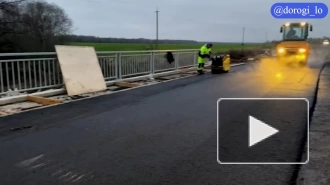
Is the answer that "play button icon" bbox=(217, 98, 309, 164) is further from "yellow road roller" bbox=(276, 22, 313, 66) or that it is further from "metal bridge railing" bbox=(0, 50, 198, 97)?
"yellow road roller" bbox=(276, 22, 313, 66)

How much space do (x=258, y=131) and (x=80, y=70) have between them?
19.6ft

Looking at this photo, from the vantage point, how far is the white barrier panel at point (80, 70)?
8.61m

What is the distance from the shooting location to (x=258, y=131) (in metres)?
5.12

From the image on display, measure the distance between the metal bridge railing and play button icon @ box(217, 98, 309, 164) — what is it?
16.5 feet

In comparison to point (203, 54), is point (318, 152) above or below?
below

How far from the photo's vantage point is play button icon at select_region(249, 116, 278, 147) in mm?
4610

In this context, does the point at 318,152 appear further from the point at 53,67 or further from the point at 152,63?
the point at 152,63

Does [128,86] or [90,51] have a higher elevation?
[90,51]

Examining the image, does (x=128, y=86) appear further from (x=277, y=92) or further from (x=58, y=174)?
(x=58, y=174)

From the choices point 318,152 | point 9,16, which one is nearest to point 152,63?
point 318,152

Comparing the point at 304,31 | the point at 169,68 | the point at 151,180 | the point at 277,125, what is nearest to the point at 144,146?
the point at 151,180

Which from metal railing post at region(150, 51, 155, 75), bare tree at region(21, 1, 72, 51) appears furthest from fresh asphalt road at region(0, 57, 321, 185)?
bare tree at region(21, 1, 72, 51)

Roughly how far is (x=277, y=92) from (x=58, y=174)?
7821 millimetres

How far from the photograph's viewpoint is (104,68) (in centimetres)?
1051
